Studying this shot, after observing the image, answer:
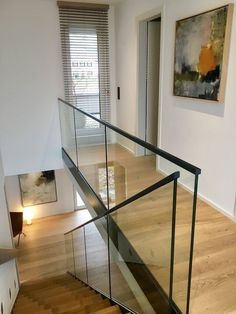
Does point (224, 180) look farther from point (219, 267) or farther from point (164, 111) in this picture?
point (164, 111)

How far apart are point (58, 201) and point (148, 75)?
4435 millimetres

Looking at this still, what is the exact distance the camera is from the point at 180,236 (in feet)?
4.77

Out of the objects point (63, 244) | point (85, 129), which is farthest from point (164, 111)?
point (63, 244)

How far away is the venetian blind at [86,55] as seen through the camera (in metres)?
5.02

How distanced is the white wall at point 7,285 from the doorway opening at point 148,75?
298 centimetres

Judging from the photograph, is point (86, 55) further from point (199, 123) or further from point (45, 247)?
point (45, 247)

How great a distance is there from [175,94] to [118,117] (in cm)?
237

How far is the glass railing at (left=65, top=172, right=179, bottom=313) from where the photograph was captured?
1505 mm

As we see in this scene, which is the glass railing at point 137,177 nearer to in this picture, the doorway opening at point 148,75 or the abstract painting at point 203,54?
the abstract painting at point 203,54

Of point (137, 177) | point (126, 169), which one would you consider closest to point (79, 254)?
point (126, 169)

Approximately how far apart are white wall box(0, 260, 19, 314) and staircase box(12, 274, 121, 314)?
0.10 meters

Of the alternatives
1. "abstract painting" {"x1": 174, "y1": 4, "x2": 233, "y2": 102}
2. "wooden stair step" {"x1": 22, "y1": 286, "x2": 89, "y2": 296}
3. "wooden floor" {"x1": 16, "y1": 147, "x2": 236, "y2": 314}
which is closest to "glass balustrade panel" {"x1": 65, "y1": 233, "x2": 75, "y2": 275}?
"wooden stair step" {"x1": 22, "y1": 286, "x2": 89, "y2": 296}

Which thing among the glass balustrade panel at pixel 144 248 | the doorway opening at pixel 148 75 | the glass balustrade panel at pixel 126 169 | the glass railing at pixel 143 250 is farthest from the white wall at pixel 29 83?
the glass balustrade panel at pixel 144 248

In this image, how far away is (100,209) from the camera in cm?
326
